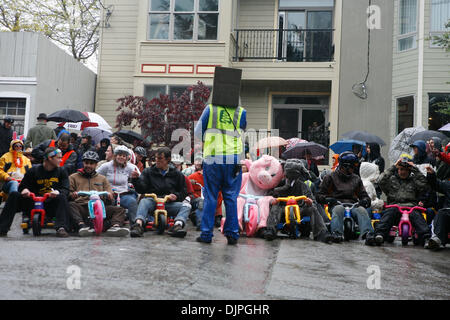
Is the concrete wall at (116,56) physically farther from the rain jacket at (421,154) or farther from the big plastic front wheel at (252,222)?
the big plastic front wheel at (252,222)

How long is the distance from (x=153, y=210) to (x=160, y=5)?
12.8 metres

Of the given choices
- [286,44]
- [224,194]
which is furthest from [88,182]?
[286,44]

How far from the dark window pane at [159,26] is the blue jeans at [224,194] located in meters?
13.2

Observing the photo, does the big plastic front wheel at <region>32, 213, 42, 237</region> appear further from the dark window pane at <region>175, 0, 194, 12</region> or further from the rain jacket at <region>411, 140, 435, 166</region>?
the dark window pane at <region>175, 0, 194, 12</region>

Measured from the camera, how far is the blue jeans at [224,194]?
7.96m

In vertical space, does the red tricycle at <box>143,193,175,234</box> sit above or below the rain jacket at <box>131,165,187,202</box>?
below

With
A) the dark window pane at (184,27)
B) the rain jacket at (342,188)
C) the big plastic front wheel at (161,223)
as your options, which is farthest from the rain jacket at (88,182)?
the dark window pane at (184,27)

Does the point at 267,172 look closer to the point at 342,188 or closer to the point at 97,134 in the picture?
the point at 342,188

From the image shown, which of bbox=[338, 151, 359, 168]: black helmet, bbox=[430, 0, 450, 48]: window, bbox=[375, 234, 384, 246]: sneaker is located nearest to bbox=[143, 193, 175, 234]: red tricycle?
bbox=[338, 151, 359, 168]: black helmet

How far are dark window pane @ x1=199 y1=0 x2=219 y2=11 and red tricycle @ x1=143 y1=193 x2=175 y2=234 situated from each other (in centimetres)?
1234

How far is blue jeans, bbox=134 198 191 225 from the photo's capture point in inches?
355

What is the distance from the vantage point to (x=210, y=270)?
5.67 meters

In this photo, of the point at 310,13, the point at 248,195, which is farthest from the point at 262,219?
the point at 310,13
